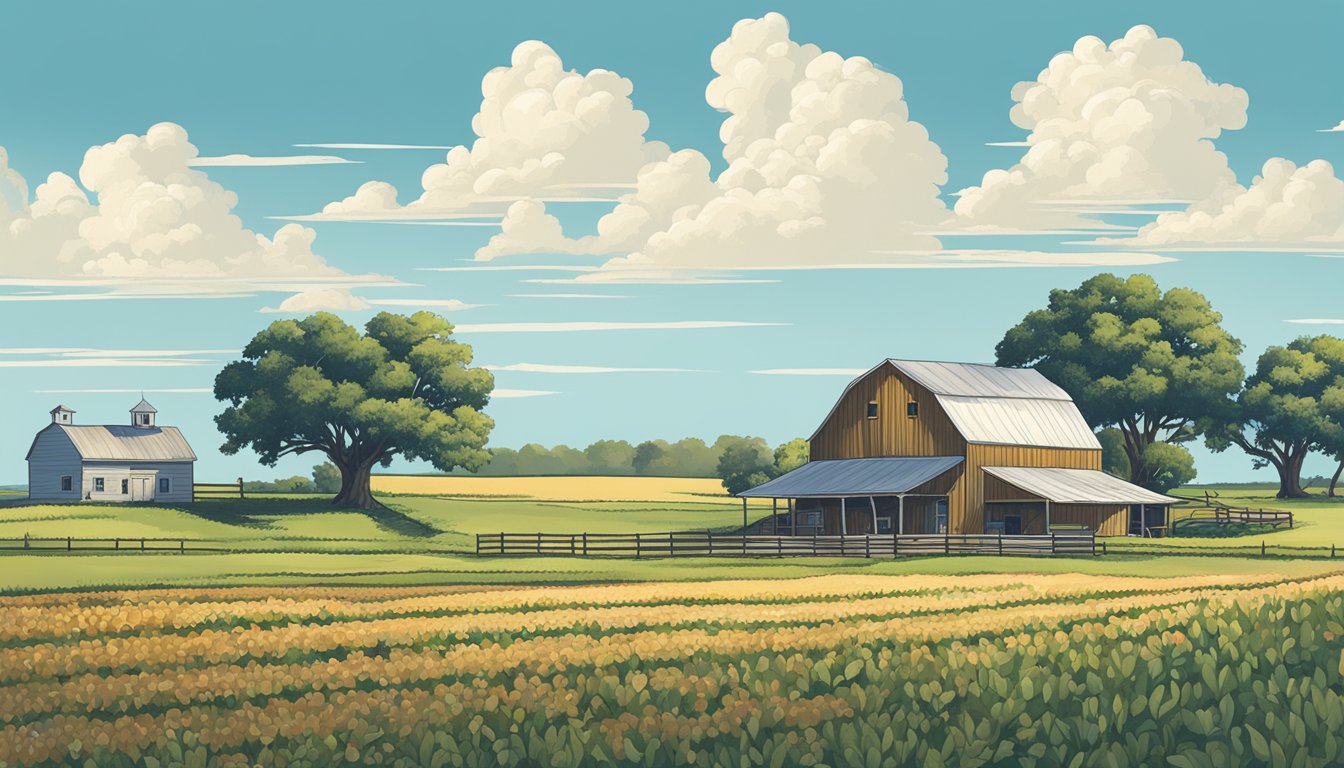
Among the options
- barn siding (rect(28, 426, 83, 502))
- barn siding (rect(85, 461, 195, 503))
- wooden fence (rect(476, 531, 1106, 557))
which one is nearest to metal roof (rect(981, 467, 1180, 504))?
wooden fence (rect(476, 531, 1106, 557))

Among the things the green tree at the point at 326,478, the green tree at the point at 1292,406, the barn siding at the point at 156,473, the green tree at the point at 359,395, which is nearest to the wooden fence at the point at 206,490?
the barn siding at the point at 156,473

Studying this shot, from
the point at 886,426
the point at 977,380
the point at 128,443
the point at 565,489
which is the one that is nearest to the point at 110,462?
the point at 128,443

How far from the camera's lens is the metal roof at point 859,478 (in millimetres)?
77750

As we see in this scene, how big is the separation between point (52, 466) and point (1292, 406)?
8239 centimetres

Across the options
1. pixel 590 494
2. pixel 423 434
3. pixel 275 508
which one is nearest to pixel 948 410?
pixel 423 434

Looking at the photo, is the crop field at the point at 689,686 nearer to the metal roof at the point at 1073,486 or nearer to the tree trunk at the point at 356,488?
the metal roof at the point at 1073,486

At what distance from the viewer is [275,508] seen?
3873 inches

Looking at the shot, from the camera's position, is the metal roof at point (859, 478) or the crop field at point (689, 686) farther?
the metal roof at point (859, 478)

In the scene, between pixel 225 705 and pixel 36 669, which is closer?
pixel 225 705

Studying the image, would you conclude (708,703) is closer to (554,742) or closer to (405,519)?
(554,742)

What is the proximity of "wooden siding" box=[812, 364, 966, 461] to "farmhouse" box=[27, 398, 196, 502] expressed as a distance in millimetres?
45436

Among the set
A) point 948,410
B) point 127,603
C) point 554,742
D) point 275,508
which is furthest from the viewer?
point 275,508

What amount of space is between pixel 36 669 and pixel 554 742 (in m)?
11.7

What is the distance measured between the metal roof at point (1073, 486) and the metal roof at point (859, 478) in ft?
10.0
